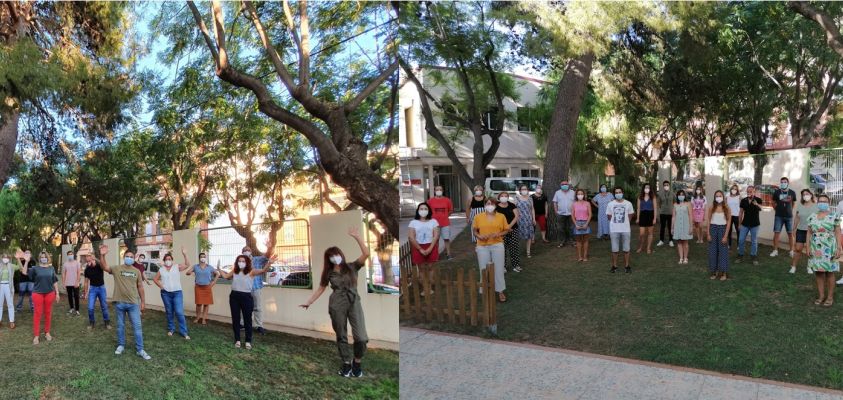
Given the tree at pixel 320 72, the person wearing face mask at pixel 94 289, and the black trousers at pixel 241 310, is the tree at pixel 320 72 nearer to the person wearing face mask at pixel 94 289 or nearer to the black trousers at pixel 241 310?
the black trousers at pixel 241 310

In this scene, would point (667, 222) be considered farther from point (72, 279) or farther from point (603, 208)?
point (72, 279)

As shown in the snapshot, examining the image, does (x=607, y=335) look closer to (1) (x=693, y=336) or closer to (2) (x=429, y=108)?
(1) (x=693, y=336)

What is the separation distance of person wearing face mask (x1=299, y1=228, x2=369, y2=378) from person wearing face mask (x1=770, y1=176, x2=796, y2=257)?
8455mm

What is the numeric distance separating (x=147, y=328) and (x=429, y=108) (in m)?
1.32

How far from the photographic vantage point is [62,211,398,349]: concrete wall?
5.29ft

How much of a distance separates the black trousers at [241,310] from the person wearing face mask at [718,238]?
8.04m

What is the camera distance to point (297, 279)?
5.93 feet

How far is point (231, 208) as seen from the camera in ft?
6.11

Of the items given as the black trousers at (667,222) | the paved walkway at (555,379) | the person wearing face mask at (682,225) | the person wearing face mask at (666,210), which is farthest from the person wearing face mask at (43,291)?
the person wearing face mask at (682,225)

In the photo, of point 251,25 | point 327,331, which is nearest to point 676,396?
point 327,331

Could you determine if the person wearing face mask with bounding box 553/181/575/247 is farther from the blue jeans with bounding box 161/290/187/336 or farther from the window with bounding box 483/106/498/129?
the blue jeans with bounding box 161/290/187/336

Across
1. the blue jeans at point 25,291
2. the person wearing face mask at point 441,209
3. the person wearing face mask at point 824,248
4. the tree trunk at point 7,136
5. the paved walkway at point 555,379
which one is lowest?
the paved walkway at point 555,379

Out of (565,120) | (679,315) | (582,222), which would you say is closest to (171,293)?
(565,120)

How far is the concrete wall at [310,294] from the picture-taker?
1611 millimetres
